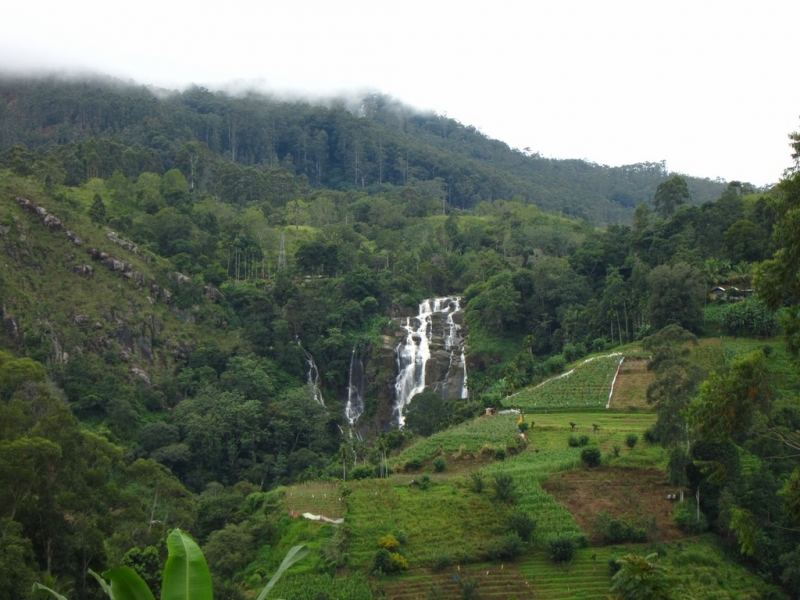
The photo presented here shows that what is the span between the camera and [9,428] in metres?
20.3

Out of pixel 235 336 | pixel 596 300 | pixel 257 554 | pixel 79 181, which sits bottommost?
pixel 257 554

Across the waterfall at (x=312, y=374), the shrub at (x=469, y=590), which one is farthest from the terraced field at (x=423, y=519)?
the waterfall at (x=312, y=374)

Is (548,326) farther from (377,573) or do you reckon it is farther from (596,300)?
(377,573)

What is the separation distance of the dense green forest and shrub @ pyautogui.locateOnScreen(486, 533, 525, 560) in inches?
211

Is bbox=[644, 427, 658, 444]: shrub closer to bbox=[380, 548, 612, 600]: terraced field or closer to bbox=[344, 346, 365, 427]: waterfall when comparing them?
bbox=[380, 548, 612, 600]: terraced field

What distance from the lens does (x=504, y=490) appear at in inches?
1095

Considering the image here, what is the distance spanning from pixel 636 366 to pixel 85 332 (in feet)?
110

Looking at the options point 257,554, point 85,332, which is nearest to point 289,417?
point 85,332

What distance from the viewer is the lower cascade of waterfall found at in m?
50.9

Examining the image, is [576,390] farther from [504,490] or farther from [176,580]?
[176,580]

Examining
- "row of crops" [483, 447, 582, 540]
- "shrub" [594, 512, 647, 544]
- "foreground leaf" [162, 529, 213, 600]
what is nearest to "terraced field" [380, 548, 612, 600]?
"shrub" [594, 512, 647, 544]

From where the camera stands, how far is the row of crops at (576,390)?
38.8 metres

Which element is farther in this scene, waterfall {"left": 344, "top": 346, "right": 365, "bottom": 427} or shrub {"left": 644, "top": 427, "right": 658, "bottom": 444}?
waterfall {"left": 344, "top": 346, "right": 365, "bottom": 427}

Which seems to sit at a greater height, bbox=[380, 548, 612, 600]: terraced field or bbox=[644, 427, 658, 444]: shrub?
bbox=[644, 427, 658, 444]: shrub
